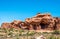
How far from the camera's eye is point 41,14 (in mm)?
72875

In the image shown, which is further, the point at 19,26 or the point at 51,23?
the point at 19,26

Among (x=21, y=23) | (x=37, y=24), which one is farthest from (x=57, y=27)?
(x=21, y=23)

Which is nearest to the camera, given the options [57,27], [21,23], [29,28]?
[57,27]

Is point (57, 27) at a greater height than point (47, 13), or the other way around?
point (47, 13)

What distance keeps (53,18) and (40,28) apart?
584 centimetres

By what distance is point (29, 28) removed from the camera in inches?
2977

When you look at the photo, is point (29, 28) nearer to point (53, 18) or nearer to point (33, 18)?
A: point (33, 18)

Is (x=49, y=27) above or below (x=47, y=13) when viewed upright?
below

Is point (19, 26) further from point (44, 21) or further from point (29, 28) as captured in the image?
point (44, 21)

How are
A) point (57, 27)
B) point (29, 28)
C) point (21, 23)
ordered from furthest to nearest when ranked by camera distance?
point (21, 23) → point (29, 28) → point (57, 27)

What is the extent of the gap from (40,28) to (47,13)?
228 inches

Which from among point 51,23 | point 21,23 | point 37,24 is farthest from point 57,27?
point 21,23

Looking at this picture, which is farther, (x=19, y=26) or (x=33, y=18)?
(x=19, y=26)

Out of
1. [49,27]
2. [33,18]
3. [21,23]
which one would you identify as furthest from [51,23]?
[21,23]
